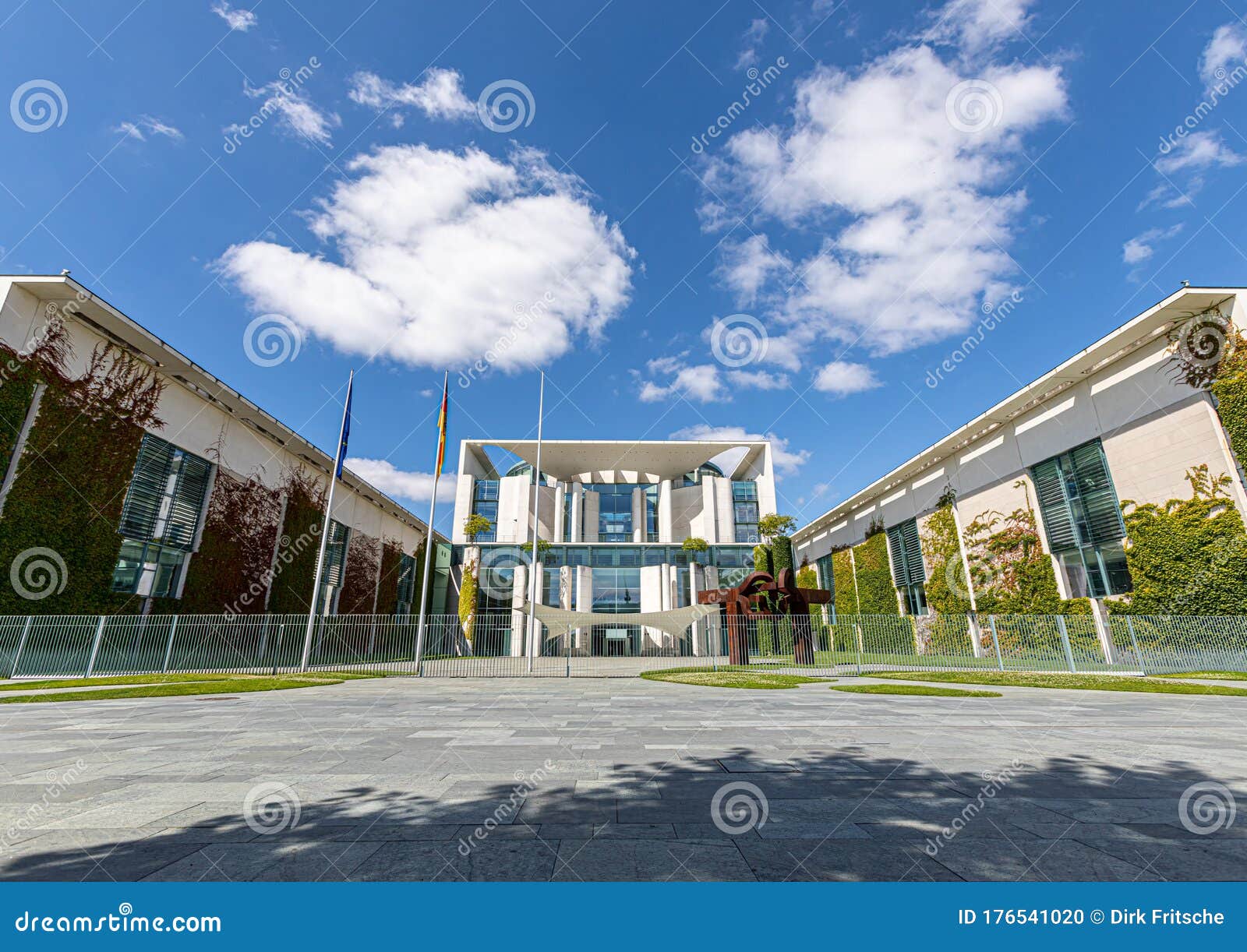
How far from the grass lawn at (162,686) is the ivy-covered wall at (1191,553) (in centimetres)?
2820

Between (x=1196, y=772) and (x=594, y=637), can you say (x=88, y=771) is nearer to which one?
(x=1196, y=772)

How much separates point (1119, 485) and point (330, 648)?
34486 mm

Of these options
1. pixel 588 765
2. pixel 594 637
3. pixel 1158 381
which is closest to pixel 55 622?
pixel 588 765

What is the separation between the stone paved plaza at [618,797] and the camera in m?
2.97

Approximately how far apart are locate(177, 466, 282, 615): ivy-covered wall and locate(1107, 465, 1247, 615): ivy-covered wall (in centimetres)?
3947

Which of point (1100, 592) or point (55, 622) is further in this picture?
point (1100, 592)

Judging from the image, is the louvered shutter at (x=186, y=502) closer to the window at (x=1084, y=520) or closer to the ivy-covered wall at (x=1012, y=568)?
the ivy-covered wall at (x=1012, y=568)

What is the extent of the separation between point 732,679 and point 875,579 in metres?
25.9

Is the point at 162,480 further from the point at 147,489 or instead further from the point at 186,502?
the point at 186,502

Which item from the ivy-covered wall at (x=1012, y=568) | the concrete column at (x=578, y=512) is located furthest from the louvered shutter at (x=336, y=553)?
the ivy-covered wall at (x=1012, y=568)

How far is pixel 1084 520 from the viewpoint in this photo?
22203 mm

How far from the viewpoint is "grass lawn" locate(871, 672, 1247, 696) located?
12836mm

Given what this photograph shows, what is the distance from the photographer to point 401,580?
47.2 m

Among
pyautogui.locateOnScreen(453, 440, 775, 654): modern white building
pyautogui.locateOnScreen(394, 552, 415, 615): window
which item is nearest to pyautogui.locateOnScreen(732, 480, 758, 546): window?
pyautogui.locateOnScreen(453, 440, 775, 654): modern white building
